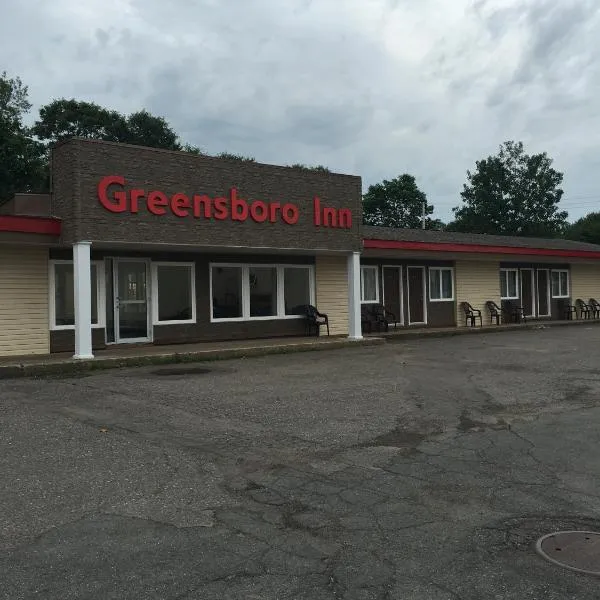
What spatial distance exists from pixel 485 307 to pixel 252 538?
70.6 ft

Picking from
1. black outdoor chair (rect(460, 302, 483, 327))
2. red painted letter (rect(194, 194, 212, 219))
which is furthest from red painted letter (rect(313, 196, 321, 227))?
black outdoor chair (rect(460, 302, 483, 327))

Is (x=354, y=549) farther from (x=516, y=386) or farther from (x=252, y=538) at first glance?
(x=516, y=386)

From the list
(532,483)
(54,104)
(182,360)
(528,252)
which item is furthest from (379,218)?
(532,483)

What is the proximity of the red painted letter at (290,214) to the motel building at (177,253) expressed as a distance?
3cm

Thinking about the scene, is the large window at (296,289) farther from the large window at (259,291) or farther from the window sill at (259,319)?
the window sill at (259,319)

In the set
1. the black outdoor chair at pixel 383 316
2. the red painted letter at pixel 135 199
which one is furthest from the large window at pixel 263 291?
the red painted letter at pixel 135 199

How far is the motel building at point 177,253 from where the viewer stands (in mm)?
13320

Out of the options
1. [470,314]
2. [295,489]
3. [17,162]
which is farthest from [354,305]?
[17,162]

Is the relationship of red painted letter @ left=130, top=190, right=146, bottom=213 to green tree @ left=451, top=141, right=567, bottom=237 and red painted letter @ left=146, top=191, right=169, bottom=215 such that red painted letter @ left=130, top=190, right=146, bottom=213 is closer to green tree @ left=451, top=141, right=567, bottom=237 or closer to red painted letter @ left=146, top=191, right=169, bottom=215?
red painted letter @ left=146, top=191, right=169, bottom=215

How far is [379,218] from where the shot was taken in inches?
2276

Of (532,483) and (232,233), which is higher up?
(232,233)

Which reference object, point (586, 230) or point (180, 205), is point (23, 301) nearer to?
point (180, 205)

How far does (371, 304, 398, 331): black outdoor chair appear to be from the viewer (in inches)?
815

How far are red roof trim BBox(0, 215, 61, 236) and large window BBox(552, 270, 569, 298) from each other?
69.4 ft
